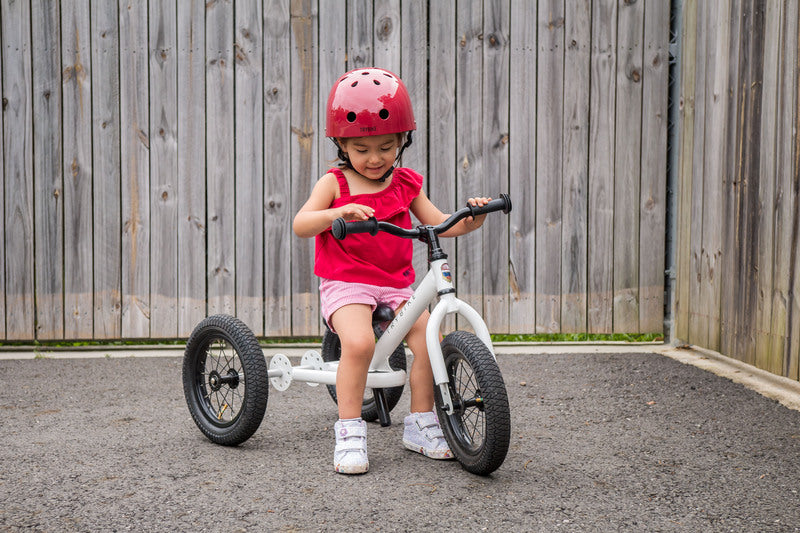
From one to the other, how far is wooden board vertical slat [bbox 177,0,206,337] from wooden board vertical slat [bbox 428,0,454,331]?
128 centimetres

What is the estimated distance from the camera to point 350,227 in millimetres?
2629

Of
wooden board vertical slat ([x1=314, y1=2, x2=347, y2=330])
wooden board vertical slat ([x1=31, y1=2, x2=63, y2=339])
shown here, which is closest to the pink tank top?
wooden board vertical slat ([x1=314, y1=2, x2=347, y2=330])

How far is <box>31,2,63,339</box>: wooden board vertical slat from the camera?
4.78m

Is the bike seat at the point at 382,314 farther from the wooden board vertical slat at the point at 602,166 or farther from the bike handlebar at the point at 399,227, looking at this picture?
the wooden board vertical slat at the point at 602,166

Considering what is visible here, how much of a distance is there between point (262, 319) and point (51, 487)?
93.9 inches

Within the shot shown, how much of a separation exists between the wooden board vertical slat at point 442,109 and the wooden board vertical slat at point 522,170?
338 millimetres

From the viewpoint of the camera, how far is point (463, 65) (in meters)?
4.88

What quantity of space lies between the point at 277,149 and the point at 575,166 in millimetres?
1767

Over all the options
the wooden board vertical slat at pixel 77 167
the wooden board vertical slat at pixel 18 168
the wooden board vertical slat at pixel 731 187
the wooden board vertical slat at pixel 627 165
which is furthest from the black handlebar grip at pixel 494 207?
the wooden board vertical slat at pixel 18 168

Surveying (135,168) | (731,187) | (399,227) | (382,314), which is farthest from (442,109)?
(399,227)

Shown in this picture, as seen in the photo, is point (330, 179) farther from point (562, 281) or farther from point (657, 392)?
point (562, 281)

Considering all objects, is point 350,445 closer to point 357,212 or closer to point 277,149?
point 357,212

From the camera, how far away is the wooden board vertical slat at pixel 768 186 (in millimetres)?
3889

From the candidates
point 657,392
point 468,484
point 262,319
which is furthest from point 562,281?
point 468,484
